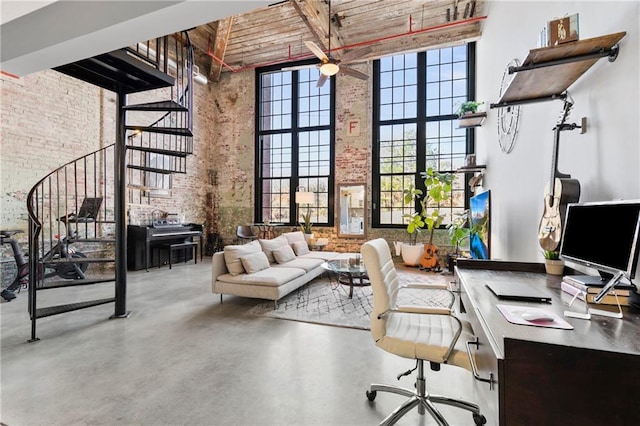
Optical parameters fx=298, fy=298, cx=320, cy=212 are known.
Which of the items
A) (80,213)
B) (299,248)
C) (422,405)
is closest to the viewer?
(422,405)

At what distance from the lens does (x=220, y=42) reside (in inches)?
287

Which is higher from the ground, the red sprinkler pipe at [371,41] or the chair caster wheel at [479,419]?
the red sprinkler pipe at [371,41]

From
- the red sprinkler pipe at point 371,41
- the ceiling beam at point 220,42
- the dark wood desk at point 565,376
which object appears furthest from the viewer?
the ceiling beam at point 220,42

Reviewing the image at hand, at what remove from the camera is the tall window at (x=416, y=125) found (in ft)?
22.9

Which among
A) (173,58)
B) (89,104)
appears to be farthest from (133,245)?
(173,58)

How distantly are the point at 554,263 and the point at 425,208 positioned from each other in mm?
5076

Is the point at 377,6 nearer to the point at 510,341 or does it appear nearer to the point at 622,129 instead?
the point at 622,129

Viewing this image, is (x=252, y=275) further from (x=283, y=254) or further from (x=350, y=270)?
(x=350, y=270)

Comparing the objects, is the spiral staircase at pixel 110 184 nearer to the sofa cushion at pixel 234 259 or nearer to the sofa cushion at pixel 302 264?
the sofa cushion at pixel 234 259

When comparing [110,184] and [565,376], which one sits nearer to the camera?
[565,376]

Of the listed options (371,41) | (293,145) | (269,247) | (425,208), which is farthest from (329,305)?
(371,41)

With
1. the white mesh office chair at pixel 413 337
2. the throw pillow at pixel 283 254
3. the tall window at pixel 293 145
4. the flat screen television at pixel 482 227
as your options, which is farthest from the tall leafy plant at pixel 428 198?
the white mesh office chair at pixel 413 337

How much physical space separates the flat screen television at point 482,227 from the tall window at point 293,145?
4.36 metres

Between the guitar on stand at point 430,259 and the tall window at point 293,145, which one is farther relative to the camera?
the tall window at point 293,145
